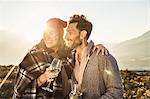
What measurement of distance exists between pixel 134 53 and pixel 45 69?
0.86m

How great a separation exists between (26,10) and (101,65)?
905 mm

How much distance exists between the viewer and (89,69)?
331 centimetres

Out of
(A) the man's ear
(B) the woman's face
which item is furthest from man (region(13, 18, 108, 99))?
(A) the man's ear

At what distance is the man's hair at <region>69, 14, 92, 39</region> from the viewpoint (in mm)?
3363

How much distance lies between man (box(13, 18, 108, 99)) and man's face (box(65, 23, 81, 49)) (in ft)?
0.16

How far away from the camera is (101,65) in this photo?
333cm

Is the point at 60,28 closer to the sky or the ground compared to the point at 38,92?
closer to the sky

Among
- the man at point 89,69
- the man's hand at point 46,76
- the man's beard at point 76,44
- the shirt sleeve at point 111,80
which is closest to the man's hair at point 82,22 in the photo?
the man at point 89,69

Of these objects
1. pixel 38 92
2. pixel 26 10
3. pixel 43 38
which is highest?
pixel 26 10

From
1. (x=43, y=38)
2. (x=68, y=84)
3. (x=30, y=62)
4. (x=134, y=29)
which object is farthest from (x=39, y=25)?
(x=134, y=29)

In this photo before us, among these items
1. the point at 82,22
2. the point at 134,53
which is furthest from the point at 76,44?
the point at 134,53

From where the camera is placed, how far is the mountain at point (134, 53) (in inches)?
134

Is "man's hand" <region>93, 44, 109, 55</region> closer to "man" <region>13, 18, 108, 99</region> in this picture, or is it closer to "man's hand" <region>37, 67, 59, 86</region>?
"man" <region>13, 18, 108, 99</region>

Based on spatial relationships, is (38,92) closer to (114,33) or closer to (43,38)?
(43,38)
